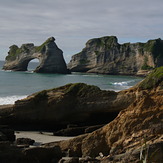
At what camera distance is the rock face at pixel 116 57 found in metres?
111

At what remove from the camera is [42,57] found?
109m

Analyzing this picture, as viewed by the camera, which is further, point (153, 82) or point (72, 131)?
point (153, 82)

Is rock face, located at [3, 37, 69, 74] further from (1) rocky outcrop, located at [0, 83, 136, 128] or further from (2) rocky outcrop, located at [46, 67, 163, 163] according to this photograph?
(2) rocky outcrop, located at [46, 67, 163, 163]

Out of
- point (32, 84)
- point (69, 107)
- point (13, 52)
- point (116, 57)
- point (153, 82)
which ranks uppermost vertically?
point (13, 52)

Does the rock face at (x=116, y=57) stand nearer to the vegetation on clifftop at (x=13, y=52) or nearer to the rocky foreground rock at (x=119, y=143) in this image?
the vegetation on clifftop at (x=13, y=52)

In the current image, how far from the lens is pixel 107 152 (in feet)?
32.7

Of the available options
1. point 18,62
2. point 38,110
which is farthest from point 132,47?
point 38,110

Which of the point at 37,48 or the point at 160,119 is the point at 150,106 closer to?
the point at 160,119

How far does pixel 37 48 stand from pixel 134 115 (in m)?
107

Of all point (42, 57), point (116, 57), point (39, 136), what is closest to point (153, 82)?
point (39, 136)

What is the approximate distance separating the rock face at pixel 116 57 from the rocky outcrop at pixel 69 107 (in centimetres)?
9179

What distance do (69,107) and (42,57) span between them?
94.2 meters

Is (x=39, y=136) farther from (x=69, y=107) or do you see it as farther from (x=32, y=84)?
(x=32, y=84)

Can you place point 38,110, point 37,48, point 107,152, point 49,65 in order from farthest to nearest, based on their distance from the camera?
point 37,48 → point 49,65 → point 38,110 → point 107,152
